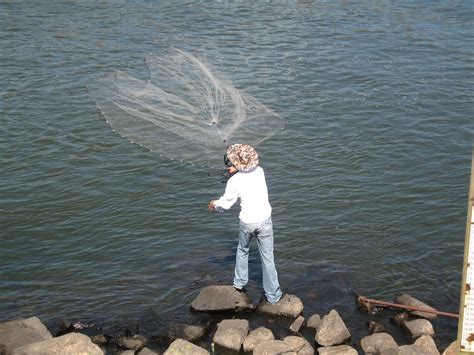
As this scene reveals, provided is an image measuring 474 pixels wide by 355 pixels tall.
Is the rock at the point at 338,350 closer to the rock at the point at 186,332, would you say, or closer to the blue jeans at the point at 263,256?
the blue jeans at the point at 263,256

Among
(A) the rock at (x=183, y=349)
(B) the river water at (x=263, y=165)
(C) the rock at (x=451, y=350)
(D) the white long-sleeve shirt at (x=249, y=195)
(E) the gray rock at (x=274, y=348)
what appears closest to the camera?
(C) the rock at (x=451, y=350)

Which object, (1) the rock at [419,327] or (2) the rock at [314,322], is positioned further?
(2) the rock at [314,322]

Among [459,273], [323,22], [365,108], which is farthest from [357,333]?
[323,22]

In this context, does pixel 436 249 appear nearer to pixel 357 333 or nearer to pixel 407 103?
pixel 357 333

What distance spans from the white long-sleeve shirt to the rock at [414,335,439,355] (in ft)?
7.40

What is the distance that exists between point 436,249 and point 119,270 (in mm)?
4636

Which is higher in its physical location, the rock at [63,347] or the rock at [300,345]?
the rock at [63,347]

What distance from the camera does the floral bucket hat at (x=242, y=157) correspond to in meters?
9.39

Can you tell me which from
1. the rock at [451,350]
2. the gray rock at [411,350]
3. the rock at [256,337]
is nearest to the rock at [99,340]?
the rock at [256,337]

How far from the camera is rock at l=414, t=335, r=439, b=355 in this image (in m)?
9.02

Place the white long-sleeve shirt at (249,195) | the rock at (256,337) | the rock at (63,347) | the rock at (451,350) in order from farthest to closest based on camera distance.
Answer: the white long-sleeve shirt at (249,195) → the rock at (256,337) → the rock at (451,350) → the rock at (63,347)

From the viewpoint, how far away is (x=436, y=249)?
12.0 metres

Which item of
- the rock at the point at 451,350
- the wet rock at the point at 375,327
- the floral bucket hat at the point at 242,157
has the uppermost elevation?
the floral bucket hat at the point at 242,157

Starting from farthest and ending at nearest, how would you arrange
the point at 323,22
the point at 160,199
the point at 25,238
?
the point at 323,22 → the point at 160,199 → the point at 25,238
